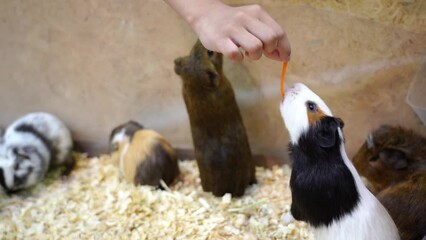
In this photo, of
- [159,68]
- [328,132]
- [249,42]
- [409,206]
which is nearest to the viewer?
[249,42]

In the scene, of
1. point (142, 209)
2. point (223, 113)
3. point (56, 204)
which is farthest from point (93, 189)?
point (223, 113)

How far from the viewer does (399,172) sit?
2.98 m

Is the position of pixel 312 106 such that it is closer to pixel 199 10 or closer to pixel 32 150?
pixel 199 10

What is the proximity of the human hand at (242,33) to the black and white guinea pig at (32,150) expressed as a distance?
199cm

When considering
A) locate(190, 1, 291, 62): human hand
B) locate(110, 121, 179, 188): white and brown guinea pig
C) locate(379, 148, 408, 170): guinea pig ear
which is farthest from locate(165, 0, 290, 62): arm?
locate(110, 121, 179, 188): white and brown guinea pig

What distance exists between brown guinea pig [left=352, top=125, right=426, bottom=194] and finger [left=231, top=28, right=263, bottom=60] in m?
1.42

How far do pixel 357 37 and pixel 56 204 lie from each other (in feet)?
7.45

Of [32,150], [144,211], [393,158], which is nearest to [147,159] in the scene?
[144,211]

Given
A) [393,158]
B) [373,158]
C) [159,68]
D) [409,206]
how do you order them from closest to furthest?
[409,206], [393,158], [373,158], [159,68]

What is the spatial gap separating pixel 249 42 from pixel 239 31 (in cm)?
8

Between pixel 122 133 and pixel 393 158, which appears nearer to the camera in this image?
pixel 393 158

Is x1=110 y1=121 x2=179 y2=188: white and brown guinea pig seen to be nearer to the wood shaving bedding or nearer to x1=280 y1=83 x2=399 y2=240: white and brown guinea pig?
the wood shaving bedding

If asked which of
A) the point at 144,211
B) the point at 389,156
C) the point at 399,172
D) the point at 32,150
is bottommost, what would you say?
the point at 144,211

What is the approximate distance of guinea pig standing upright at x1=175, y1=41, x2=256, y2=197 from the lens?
10.3 ft
